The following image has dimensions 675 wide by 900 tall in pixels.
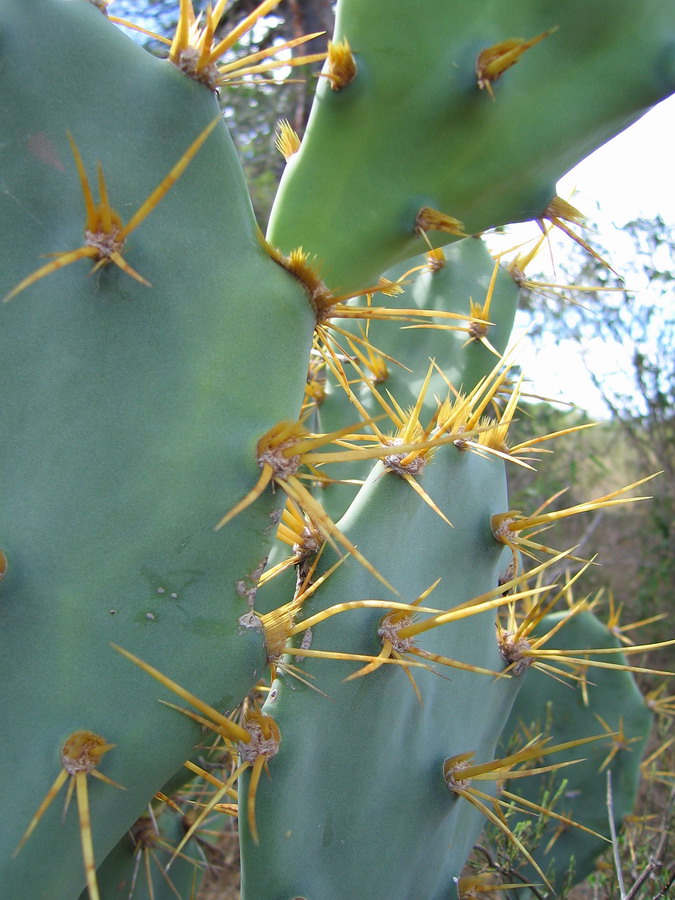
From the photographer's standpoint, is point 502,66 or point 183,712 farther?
point 502,66

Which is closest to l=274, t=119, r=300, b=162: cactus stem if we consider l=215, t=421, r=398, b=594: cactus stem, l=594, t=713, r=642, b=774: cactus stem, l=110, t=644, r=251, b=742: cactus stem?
l=215, t=421, r=398, b=594: cactus stem

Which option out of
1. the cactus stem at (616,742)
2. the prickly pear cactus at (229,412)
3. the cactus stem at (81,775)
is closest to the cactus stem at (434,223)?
the prickly pear cactus at (229,412)

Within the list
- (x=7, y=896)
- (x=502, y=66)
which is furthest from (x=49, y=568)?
(x=502, y=66)

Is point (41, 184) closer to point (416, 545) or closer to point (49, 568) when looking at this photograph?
point (49, 568)

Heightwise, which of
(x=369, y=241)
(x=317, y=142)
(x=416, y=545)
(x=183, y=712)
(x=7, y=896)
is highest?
(x=317, y=142)

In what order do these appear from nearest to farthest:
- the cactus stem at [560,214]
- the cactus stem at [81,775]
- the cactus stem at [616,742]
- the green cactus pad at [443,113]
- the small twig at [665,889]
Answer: the cactus stem at [81,775] < the green cactus pad at [443,113] < the cactus stem at [560,214] < the small twig at [665,889] < the cactus stem at [616,742]

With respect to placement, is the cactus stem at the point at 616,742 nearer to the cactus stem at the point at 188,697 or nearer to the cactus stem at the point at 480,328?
the cactus stem at the point at 480,328

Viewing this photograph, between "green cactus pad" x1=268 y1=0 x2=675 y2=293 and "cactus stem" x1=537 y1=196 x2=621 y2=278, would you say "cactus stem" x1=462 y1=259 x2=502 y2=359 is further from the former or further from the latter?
"green cactus pad" x1=268 y1=0 x2=675 y2=293
